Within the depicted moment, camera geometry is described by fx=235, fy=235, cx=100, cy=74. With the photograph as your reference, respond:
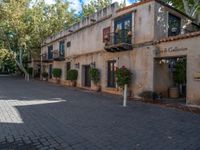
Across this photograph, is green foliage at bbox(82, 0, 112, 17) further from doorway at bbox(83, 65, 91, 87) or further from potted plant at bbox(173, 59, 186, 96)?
potted plant at bbox(173, 59, 186, 96)

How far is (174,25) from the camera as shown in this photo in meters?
15.6

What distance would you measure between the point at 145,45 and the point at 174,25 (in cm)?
303

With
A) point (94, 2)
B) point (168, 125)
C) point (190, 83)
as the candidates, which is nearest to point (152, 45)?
point (190, 83)

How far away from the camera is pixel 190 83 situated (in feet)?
37.3

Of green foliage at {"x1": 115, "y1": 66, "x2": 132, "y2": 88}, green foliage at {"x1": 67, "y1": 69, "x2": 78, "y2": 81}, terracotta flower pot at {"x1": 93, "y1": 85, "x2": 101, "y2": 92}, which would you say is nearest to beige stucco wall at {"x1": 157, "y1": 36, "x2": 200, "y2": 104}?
green foliage at {"x1": 115, "y1": 66, "x2": 132, "y2": 88}

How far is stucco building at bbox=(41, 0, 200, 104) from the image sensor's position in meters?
11.6

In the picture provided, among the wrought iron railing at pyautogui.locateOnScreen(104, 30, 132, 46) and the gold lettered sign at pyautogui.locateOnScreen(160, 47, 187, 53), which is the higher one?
the wrought iron railing at pyautogui.locateOnScreen(104, 30, 132, 46)

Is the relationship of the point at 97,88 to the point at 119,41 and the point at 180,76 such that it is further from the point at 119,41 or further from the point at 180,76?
the point at 180,76

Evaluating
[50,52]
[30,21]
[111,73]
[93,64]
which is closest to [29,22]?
[30,21]

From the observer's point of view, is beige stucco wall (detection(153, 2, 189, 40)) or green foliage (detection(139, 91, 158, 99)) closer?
green foliage (detection(139, 91, 158, 99))

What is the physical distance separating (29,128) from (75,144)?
77.9 inches

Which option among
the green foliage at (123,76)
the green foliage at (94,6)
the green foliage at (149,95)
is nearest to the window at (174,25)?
the green foliage at (123,76)

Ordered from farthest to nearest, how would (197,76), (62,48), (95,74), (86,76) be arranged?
(62,48)
(86,76)
(95,74)
(197,76)

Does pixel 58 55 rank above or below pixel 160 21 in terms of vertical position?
below
